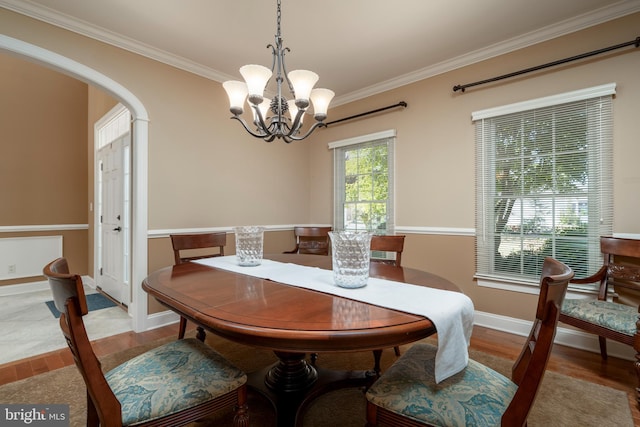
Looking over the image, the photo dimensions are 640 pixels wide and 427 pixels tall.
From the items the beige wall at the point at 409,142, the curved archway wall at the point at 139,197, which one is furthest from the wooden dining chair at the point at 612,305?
the curved archway wall at the point at 139,197

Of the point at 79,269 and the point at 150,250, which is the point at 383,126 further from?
the point at 79,269

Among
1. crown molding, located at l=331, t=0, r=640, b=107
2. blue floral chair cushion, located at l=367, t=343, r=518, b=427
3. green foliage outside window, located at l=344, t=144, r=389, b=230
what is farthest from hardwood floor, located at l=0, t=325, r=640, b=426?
crown molding, located at l=331, t=0, r=640, b=107

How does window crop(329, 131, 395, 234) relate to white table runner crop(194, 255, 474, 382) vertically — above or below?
above

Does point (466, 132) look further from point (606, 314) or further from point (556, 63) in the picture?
point (606, 314)

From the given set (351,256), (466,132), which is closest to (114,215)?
(351,256)

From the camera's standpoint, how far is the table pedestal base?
1.45 metres

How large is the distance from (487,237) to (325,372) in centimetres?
206

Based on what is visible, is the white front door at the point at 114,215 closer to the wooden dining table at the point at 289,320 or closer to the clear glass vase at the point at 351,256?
the wooden dining table at the point at 289,320

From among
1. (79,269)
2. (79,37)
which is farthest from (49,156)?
(79,37)

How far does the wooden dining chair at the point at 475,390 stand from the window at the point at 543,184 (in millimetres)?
1740

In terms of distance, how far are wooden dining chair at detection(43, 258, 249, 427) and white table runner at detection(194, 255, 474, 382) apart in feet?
1.60

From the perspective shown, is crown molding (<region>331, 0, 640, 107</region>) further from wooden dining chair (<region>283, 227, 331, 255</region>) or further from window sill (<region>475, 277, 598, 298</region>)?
window sill (<region>475, 277, 598, 298</region>)

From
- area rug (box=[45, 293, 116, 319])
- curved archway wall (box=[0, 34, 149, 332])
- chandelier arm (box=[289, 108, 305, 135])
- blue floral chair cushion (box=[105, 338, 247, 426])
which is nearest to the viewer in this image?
blue floral chair cushion (box=[105, 338, 247, 426])

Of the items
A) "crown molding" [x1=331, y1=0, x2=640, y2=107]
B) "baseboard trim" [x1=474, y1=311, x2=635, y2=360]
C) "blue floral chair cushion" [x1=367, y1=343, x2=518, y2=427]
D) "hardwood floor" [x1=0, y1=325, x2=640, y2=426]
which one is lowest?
"hardwood floor" [x1=0, y1=325, x2=640, y2=426]
